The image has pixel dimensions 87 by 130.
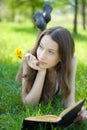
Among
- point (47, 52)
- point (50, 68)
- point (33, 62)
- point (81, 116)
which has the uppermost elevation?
point (47, 52)

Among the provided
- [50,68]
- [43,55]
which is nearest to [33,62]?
[43,55]

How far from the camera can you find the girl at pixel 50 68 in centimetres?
332

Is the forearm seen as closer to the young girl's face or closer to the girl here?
the girl

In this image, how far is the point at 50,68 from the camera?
361cm

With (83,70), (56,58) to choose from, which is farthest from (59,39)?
(83,70)

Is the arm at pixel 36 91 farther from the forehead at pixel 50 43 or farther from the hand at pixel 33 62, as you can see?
the forehead at pixel 50 43

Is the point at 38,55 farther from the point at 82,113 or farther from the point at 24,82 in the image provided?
the point at 82,113

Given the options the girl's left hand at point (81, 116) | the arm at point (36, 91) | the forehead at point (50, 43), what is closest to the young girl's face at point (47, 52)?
the forehead at point (50, 43)

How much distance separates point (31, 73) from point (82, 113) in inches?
27.2

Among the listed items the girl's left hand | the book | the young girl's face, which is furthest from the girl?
the book

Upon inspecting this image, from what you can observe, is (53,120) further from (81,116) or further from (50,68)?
(50,68)

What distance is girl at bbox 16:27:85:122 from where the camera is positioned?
3318 millimetres

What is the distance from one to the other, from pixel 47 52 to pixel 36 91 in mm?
409

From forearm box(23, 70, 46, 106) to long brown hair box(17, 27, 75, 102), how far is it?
0.28ft
